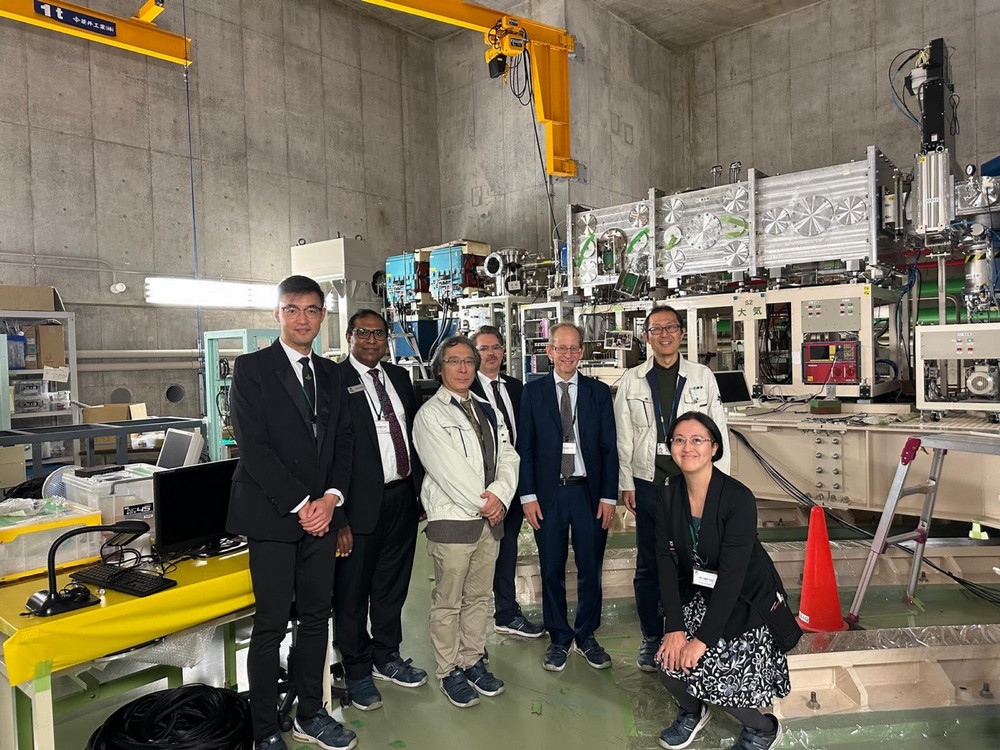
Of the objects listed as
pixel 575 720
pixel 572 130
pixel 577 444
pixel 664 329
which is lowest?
pixel 575 720

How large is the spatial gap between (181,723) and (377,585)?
3.05 ft

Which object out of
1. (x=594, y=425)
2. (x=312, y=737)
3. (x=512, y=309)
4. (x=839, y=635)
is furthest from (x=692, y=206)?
(x=312, y=737)

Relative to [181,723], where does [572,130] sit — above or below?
above

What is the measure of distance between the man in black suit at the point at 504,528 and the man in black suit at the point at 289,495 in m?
1.07

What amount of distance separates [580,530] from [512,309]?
15.2 ft

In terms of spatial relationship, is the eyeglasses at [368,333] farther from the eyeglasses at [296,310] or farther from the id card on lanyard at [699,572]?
the id card on lanyard at [699,572]

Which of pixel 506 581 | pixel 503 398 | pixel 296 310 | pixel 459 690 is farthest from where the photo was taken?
pixel 506 581

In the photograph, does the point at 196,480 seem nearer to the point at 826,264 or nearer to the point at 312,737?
the point at 312,737

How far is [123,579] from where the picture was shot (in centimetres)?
237

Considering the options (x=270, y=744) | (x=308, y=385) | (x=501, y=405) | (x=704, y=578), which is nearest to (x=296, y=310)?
(x=308, y=385)

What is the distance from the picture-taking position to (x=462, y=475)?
9.25ft

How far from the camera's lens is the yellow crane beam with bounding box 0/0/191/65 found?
6492 millimetres

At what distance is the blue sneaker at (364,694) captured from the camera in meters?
2.85

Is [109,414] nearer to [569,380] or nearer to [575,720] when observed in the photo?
[569,380]
